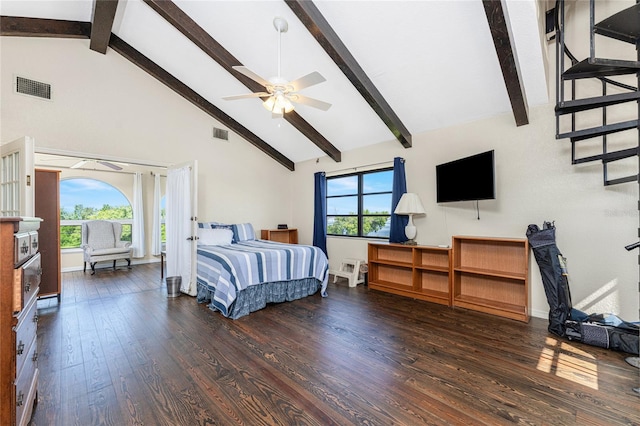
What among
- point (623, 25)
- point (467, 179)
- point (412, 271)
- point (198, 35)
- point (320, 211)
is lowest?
point (412, 271)

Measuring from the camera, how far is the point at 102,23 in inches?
143

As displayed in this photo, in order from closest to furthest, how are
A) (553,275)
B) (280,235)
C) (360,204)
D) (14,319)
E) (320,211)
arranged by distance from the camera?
(14,319) < (553,275) < (360,204) < (320,211) < (280,235)

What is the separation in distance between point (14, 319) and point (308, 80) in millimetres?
2519

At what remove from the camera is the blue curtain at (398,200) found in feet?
14.8

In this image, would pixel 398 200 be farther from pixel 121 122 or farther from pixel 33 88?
pixel 33 88

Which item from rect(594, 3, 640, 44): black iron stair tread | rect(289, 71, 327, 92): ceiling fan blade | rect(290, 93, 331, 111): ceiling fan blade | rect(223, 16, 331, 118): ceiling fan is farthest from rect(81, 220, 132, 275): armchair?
rect(594, 3, 640, 44): black iron stair tread

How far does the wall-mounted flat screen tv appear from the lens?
335 centimetres

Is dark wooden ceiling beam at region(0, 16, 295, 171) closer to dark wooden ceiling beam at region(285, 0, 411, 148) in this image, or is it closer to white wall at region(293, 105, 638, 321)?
dark wooden ceiling beam at region(285, 0, 411, 148)

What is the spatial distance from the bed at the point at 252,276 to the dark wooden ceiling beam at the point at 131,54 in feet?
7.55

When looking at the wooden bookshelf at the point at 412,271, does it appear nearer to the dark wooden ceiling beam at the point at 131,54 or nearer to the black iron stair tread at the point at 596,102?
the black iron stair tread at the point at 596,102

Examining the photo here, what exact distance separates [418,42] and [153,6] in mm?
3161

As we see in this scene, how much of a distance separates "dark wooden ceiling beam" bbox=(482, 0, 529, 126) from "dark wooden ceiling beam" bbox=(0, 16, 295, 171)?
14.6 feet

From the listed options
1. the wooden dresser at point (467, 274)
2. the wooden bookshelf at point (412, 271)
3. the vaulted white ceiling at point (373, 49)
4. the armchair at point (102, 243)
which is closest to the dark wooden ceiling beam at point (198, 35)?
the vaulted white ceiling at point (373, 49)

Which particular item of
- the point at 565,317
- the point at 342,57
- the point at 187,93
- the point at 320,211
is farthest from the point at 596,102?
the point at 187,93
